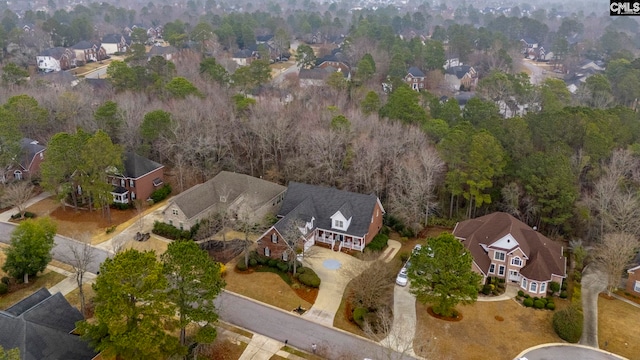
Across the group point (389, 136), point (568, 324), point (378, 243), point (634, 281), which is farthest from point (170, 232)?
point (634, 281)

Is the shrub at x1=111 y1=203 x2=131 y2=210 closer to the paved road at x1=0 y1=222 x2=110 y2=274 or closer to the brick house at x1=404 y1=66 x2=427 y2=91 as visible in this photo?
the paved road at x1=0 y1=222 x2=110 y2=274

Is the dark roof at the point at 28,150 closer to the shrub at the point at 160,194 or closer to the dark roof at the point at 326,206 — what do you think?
the shrub at the point at 160,194

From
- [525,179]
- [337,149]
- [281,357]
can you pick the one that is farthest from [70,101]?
[525,179]

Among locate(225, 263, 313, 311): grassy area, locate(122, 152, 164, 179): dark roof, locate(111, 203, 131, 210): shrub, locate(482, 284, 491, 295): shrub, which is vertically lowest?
locate(225, 263, 313, 311): grassy area

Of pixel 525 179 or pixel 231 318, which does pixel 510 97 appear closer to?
pixel 525 179

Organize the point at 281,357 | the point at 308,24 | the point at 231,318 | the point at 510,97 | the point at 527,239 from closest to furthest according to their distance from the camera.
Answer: the point at 281,357 → the point at 231,318 → the point at 527,239 → the point at 510,97 → the point at 308,24

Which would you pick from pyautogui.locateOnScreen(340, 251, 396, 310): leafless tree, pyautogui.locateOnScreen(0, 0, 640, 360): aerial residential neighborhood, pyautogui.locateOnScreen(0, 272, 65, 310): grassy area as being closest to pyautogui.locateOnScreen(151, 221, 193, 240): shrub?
pyautogui.locateOnScreen(0, 0, 640, 360): aerial residential neighborhood
